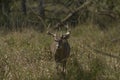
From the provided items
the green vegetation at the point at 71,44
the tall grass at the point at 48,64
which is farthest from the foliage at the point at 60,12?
the tall grass at the point at 48,64

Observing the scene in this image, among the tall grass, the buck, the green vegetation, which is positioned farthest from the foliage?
the buck

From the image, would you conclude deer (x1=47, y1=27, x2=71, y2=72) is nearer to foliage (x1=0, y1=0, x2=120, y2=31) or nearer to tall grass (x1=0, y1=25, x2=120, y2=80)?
tall grass (x1=0, y1=25, x2=120, y2=80)

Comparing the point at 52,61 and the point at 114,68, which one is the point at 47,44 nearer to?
the point at 52,61

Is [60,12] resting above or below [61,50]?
above

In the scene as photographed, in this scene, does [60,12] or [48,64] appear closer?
[48,64]

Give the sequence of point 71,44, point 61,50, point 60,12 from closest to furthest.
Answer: point 61,50 < point 71,44 < point 60,12

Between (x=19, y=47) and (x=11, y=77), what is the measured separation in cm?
212

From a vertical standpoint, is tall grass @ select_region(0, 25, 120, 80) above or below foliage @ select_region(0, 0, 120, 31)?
below

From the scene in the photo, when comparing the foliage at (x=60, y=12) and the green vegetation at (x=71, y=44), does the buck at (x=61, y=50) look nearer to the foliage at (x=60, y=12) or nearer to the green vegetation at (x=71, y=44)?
the green vegetation at (x=71, y=44)

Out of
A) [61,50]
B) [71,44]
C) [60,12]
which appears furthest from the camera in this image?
[60,12]

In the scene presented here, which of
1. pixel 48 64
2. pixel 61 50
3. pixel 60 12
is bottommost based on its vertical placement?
pixel 48 64

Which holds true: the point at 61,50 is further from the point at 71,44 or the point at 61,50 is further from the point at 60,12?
the point at 60,12

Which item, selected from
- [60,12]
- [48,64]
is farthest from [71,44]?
[60,12]

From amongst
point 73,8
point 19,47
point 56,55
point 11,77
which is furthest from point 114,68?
point 73,8
